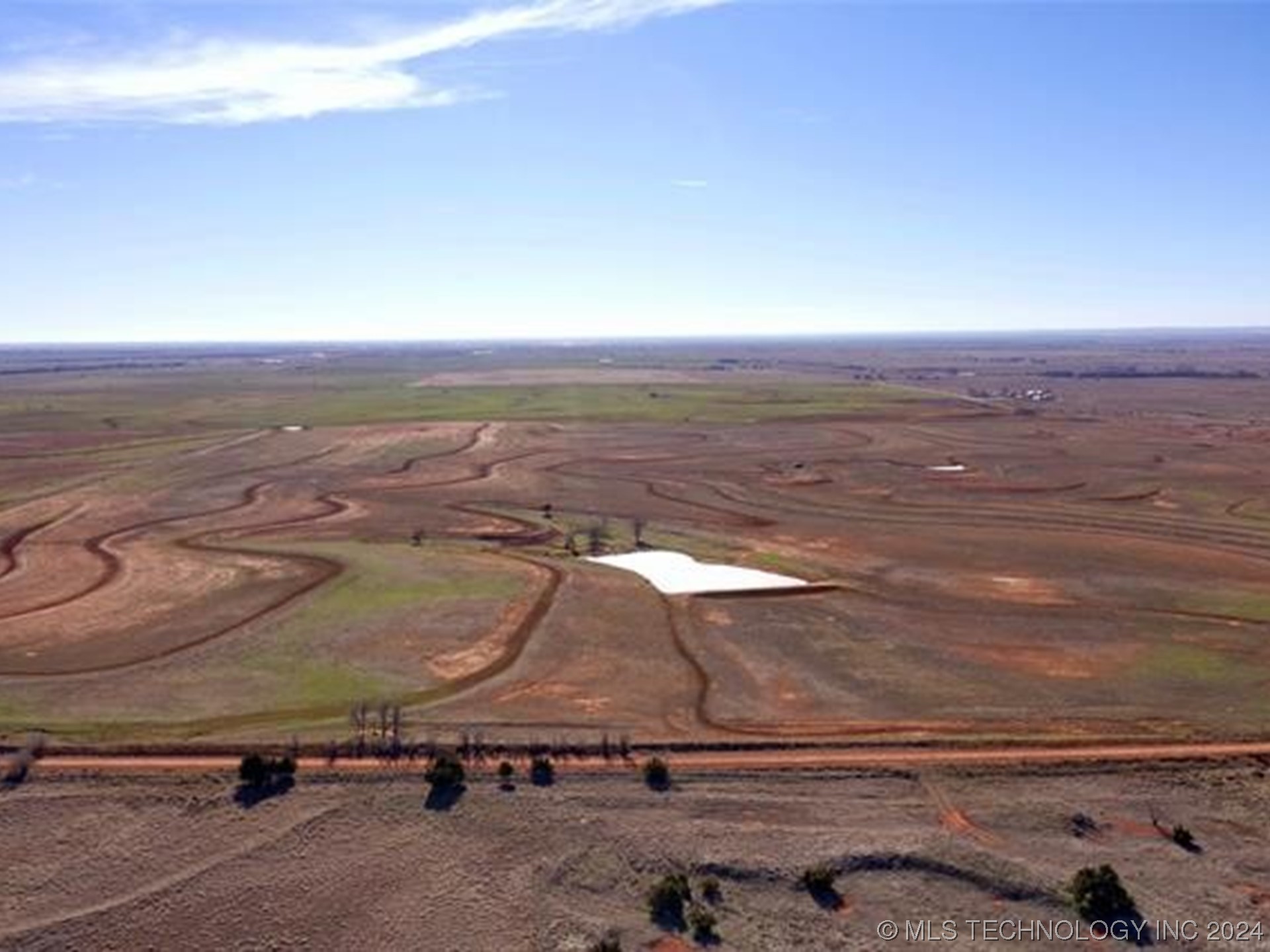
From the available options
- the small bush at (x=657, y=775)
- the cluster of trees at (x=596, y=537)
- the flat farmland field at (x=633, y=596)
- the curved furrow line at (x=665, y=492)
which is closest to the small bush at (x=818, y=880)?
the small bush at (x=657, y=775)

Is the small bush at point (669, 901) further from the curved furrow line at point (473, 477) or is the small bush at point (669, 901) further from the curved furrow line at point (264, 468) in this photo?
the curved furrow line at point (264, 468)

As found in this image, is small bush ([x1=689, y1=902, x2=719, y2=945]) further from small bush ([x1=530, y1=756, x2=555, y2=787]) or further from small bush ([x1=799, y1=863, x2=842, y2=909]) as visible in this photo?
small bush ([x1=530, y1=756, x2=555, y2=787])

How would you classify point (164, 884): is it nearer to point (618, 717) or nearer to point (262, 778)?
point (262, 778)

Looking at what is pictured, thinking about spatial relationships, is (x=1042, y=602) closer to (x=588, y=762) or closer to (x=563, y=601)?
(x=563, y=601)

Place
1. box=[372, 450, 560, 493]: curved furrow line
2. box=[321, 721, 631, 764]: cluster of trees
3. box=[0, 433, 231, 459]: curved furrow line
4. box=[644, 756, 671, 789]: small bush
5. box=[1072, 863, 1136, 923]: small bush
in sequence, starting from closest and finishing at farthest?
1. box=[1072, 863, 1136, 923]: small bush
2. box=[644, 756, 671, 789]: small bush
3. box=[321, 721, 631, 764]: cluster of trees
4. box=[372, 450, 560, 493]: curved furrow line
5. box=[0, 433, 231, 459]: curved furrow line

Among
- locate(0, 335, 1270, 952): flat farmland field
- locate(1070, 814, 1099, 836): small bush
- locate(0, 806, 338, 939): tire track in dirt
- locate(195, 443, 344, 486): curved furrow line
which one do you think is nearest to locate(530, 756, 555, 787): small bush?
locate(0, 335, 1270, 952): flat farmland field
